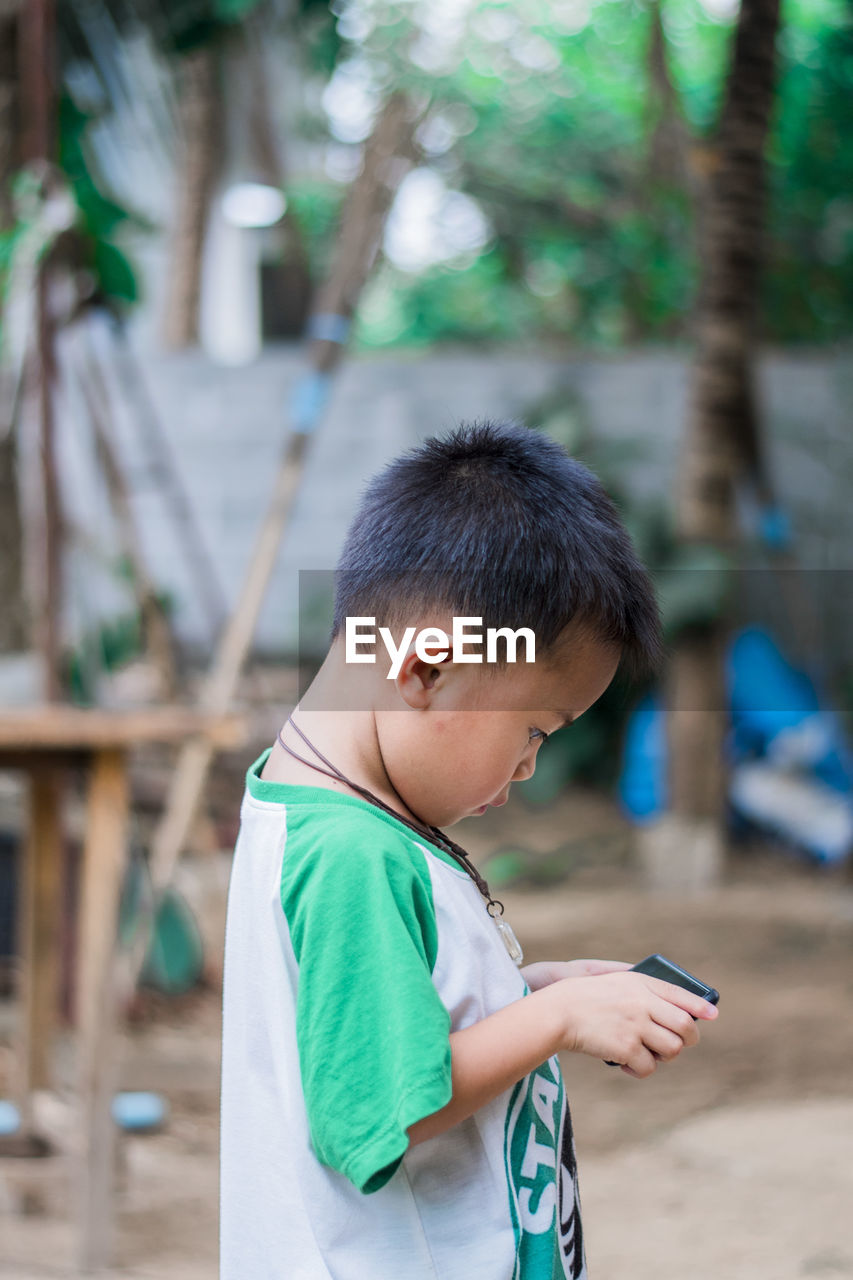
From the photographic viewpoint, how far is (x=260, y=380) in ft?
21.3

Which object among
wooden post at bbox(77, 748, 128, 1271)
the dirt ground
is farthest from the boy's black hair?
wooden post at bbox(77, 748, 128, 1271)

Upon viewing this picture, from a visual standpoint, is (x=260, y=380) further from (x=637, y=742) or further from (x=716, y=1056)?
(x=716, y=1056)

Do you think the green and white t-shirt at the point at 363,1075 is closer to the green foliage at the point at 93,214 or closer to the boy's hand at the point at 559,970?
the boy's hand at the point at 559,970

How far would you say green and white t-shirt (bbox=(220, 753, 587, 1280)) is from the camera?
80cm

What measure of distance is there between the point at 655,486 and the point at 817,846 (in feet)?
6.58

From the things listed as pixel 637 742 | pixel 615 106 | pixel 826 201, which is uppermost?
pixel 615 106

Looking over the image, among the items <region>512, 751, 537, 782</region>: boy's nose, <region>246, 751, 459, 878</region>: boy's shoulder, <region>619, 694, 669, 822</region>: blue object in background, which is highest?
<region>512, 751, 537, 782</region>: boy's nose

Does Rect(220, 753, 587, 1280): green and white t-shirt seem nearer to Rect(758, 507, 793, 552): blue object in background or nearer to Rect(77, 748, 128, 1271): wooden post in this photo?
Rect(77, 748, 128, 1271): wooden post

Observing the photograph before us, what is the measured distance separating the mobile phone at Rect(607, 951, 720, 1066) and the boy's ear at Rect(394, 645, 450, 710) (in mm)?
236

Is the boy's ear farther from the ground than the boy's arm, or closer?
farther from the ground

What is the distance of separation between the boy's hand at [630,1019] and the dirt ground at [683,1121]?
226 millimetres

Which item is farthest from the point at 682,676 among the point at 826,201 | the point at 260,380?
the point at 826,201

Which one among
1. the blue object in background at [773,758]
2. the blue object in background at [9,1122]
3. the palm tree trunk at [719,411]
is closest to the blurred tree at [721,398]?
the palm tree trunk at [719,411]

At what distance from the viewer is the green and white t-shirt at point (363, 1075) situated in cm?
80
